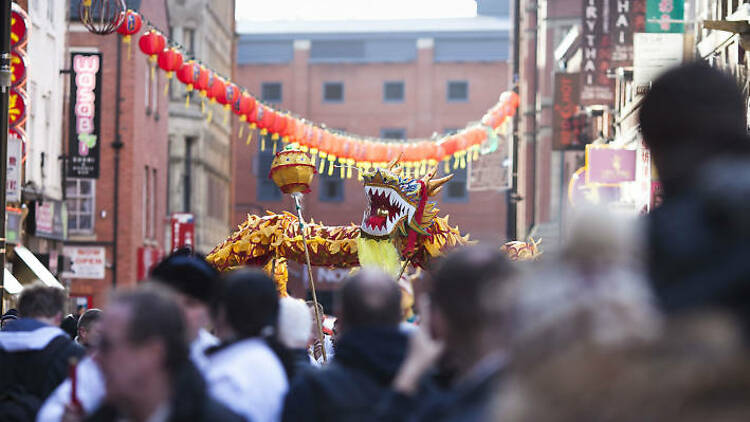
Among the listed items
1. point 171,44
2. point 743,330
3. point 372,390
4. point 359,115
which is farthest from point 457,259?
point 359,115

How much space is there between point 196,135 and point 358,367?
1865 inches

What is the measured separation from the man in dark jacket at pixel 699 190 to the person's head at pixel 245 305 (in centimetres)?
209

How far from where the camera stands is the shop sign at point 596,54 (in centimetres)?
2942

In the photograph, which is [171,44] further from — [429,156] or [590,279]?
[590,279]

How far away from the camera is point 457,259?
4273mm

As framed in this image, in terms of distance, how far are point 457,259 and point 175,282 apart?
6.59 ft

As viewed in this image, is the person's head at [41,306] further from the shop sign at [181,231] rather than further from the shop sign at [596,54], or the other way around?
the shop sign at [181,231]

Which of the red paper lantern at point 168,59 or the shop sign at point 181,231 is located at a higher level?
the red paper lantern at point 168,59

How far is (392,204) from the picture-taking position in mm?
14859

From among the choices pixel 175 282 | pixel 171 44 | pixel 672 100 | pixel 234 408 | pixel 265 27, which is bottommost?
pixel 234 408

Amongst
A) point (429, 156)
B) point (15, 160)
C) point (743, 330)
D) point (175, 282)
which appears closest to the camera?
point (743, 330)

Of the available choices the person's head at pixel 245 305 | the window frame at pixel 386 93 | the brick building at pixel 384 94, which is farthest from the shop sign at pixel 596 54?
the window frame at pixel 386 93

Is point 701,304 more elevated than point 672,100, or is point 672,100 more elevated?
point 672,100

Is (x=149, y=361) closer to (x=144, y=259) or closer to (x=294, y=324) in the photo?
(x=294, y=324)
